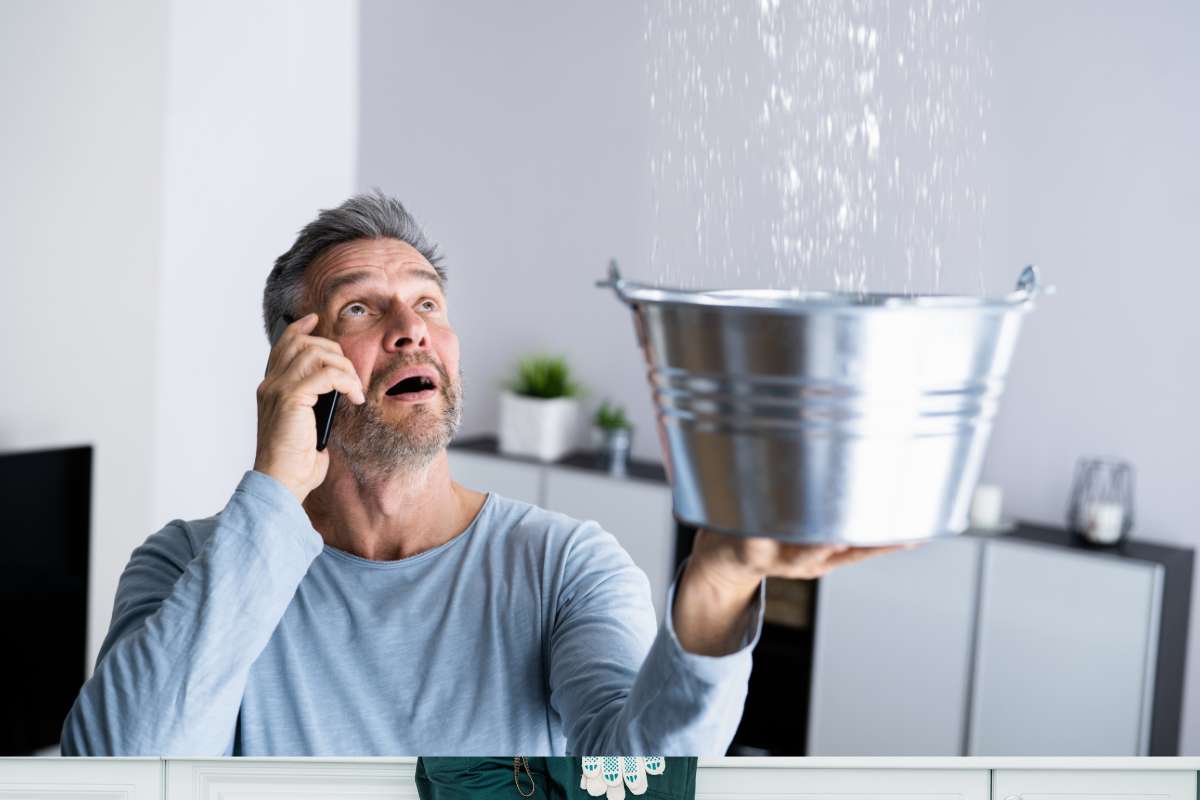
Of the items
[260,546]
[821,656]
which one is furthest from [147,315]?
[821,656]

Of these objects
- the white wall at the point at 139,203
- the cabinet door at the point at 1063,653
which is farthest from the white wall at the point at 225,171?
the cabinet door at the point at 1063,653

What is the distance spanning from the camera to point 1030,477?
1337 millimetres

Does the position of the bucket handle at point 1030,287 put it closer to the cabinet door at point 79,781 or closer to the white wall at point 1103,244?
the white wall at point 1103,244

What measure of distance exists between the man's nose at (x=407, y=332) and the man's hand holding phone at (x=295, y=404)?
49 millimetres

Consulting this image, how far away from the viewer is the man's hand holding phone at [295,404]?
1078mm

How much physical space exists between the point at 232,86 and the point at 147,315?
24 centimetres

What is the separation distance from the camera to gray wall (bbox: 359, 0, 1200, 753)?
117cm

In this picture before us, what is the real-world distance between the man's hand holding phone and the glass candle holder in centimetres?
75

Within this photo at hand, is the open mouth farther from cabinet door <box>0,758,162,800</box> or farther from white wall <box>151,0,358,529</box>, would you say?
cabinet door <box>0,758,162,800</box>

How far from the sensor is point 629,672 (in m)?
1.04

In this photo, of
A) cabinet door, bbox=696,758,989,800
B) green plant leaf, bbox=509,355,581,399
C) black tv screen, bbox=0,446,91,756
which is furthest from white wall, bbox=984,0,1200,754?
black tv screen, bbox=0,446,91,756

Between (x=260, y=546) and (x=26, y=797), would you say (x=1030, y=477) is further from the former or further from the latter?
(x=26, y=797)

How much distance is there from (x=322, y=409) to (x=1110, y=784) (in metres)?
1.01

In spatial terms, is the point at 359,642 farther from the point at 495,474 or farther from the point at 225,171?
the point at 225,171
